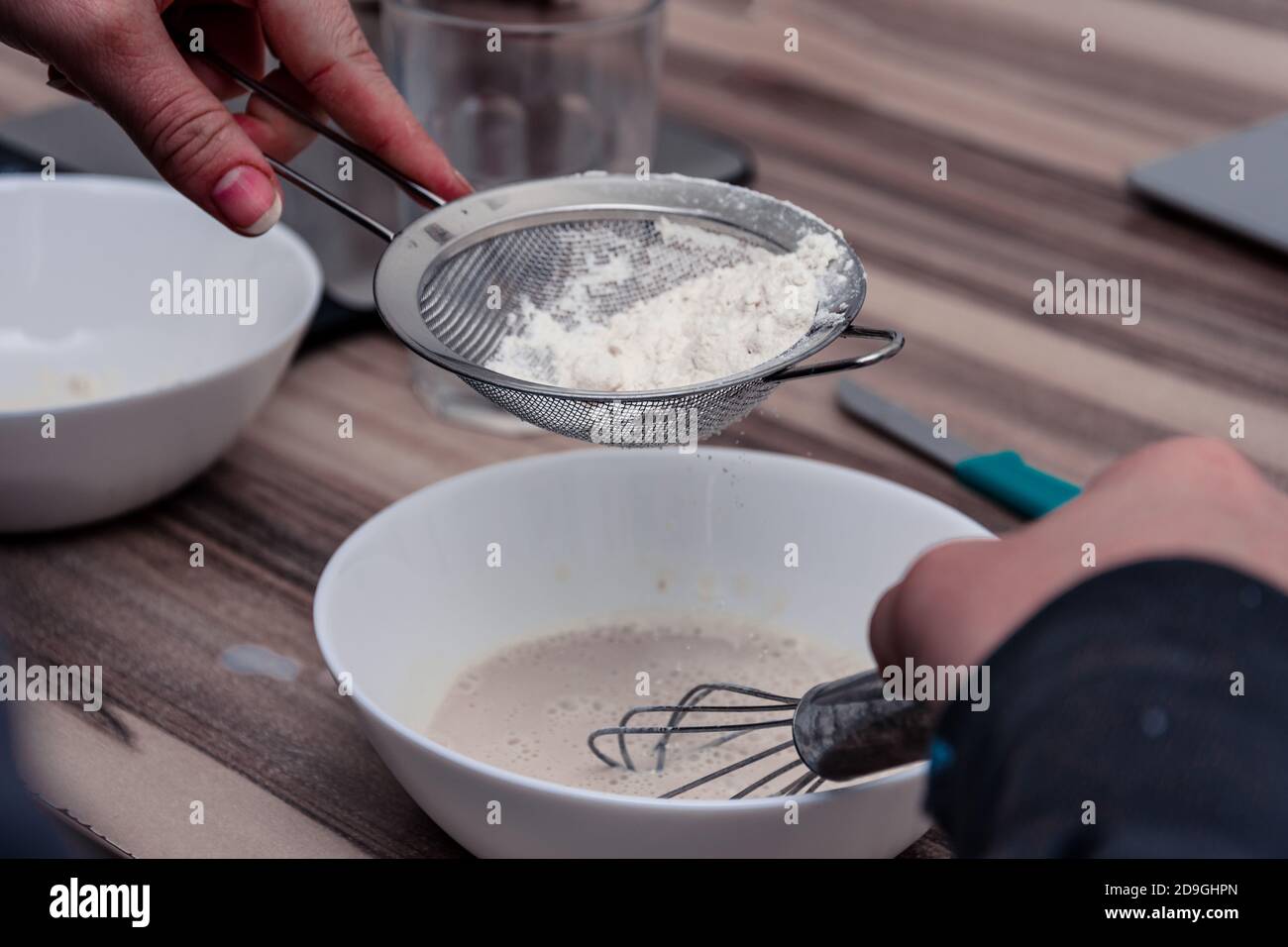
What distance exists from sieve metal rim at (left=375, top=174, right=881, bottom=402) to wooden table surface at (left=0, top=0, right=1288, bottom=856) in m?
0.19

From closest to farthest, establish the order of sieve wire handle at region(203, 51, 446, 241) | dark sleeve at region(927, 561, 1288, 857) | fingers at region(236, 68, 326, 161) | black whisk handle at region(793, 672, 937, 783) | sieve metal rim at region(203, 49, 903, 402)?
dark sleeve at region(927, 561, 1288, 857) < black whisk handle at region(793, 672, 937, 783) < sieve metal rim at region(203, 49, 903, 402) < sieve wire handle at region(203, 51, 446, 241) < fingers at region(236, 68, 326, 161)

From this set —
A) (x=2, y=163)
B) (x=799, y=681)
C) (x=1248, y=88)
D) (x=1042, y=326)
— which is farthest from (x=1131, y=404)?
(x=2, y=163)

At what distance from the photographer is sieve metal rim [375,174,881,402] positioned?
2.02ft

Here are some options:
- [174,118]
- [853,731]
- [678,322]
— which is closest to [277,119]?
[174,118]

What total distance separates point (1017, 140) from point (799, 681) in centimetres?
75

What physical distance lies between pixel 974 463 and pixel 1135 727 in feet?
1.47

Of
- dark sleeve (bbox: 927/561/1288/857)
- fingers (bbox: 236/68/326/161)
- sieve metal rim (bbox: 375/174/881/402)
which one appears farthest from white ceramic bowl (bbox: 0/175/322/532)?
dark sleeve (bbox: 927/561/1288/857)

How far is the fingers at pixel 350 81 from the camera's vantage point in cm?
77

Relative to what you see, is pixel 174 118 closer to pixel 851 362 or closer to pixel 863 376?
pixel 851 362

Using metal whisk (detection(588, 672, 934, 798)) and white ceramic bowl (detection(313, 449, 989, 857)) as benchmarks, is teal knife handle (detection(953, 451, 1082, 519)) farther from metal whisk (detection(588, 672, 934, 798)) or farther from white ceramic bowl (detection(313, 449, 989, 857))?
metal whisk (detection(588, 672, 934, 798))

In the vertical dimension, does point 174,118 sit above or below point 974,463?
above

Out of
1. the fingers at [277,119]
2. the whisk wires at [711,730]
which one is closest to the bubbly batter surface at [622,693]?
the whisk wires at [711,730]

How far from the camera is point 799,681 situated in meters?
0.72

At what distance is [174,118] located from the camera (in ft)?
2.16
